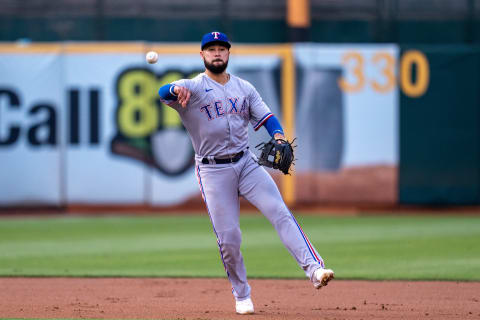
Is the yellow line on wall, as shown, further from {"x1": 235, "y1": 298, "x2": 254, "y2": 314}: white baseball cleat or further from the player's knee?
the player's knee

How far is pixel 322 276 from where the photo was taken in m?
5.46

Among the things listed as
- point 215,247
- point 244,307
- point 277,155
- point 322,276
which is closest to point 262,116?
point 277,155

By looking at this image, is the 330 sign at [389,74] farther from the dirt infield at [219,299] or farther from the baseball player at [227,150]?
the baseball player at [227,150]

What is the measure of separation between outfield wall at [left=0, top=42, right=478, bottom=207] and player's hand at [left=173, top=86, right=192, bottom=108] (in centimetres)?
878

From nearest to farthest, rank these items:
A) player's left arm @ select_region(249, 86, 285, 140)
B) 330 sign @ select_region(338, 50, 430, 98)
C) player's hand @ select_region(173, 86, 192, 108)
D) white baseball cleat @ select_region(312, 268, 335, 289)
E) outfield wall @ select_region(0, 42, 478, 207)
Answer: white baseball cleat @ select_region(312, 268, 335, 289)
player's hand @ select_region(173, 86, 192, 108)
player's left arm @ select_region(249, 86, 285, 140)
outfield wall @ select_region(0, 42, 478, 207)
330 sign @ select_region(338, 50, 430, 98)

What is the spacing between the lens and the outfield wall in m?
14.6

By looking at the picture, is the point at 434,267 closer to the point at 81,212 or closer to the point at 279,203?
the point at 279,203

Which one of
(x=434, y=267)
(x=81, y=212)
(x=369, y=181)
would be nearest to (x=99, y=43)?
A: (x=81, y=212)

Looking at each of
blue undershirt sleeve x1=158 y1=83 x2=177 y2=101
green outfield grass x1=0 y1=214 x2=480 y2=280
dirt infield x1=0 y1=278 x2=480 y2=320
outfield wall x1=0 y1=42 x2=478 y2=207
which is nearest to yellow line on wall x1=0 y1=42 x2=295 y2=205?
outfield wall x1=0 y1=42 x2=478 y2=207

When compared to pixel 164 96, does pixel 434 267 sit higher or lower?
lower

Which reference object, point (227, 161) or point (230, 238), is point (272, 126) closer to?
point (227, 161)

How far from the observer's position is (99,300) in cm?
673

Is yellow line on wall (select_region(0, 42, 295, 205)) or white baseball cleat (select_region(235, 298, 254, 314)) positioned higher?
yellow line on wall (select_region(0, 42, 295, 205))

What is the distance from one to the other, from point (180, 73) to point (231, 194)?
9084 millimetres
